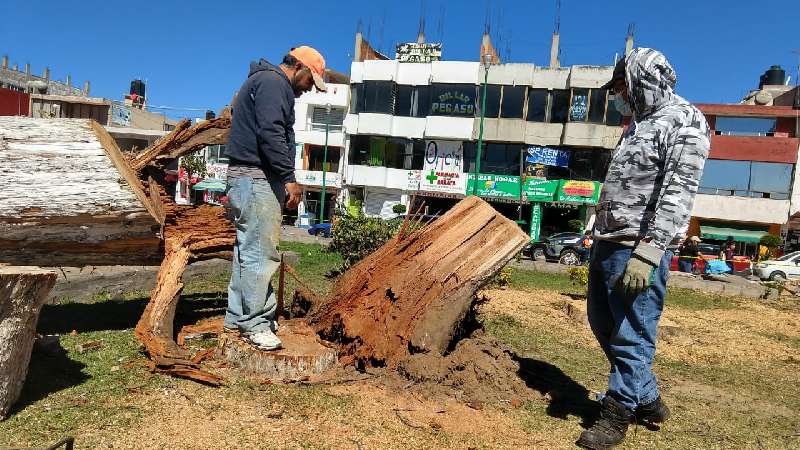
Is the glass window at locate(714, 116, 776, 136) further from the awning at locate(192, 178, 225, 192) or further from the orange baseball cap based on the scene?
the orange baseball cap

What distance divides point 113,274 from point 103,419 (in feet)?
10.8

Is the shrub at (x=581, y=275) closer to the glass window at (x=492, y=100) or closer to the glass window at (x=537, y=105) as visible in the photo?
the glass window at (x=537, y=105)

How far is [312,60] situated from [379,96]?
33213 millimetres

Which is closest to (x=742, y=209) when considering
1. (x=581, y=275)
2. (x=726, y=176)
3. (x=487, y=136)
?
(x=726, y=176)

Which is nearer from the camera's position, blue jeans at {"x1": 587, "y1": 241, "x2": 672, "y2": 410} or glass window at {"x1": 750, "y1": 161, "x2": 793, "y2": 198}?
blue jeans at {"x1": 587, "y1": 241, "x2": 672, "y2": 410}

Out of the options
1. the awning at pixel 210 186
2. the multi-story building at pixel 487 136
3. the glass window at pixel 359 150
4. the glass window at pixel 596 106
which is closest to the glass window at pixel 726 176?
the multi-story building at pixel 487 136

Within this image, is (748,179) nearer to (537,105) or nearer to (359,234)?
(537,105)

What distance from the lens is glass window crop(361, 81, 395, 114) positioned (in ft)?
118

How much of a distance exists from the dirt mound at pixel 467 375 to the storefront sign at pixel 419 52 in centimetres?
3395

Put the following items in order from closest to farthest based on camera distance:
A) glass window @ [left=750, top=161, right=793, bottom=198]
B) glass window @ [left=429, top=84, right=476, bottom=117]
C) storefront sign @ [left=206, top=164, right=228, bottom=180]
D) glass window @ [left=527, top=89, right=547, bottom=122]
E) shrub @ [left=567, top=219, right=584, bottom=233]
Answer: shrub @ [left=567, top=219, right=584, bottom=233], glass window @ [left=750, top=161, right=793, bottom=198], glass window @ [left=527, top=89, right=547, bottom=122], glass window @ [left=429, top=84, right=476, bottom=117], storefront sign @ [left=206, top=164, right=228, bottom=180]

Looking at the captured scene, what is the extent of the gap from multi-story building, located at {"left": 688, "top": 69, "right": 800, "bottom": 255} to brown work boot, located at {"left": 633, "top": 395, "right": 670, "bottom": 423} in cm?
3204

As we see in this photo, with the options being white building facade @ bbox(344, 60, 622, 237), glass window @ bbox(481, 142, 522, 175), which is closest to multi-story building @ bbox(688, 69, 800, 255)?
white building facade @ bbox(344, 60, 622, 237)

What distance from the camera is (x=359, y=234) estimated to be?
962 centimetres

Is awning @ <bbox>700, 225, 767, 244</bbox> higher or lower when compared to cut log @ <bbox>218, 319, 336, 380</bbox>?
higher
